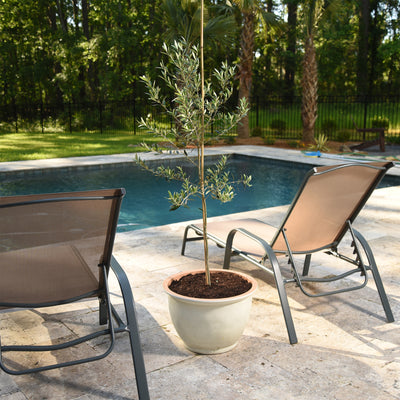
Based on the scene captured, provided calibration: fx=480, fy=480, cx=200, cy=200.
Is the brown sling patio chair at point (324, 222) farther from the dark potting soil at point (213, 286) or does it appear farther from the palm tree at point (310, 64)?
the palm tree at point (310, 64)

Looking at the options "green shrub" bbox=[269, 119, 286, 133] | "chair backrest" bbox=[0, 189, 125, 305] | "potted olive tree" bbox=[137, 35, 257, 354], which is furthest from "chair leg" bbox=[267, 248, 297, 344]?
"green shrub" bbox=[269, 119, 286, 133]

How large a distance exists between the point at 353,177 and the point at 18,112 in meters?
22.4

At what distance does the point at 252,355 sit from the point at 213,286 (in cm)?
43

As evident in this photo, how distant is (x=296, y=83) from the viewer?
35938mm

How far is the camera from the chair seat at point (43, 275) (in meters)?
2.16

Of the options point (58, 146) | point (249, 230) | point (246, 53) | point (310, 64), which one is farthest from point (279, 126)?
point (249, 230)

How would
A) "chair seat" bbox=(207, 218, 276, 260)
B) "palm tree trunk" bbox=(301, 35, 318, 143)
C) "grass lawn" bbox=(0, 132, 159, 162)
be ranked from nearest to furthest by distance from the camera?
"chair seat" bbox=(207, 218, 276, 260), "grass lawn" bbox=(0, 132, 159, 162), "palm tree trunk" bbox=(301, 35, 318, 143)

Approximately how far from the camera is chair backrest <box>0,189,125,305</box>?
2014 mm

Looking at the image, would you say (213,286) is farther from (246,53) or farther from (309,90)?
(246,53)

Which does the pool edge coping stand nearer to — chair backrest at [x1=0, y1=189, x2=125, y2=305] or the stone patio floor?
the stone patio floor

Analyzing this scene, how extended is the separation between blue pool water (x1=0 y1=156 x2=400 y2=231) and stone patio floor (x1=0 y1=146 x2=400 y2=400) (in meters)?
3.83

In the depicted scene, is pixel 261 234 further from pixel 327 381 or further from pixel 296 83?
pixel 296 83

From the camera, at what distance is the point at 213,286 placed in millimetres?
2717

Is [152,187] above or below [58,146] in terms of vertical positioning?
below
